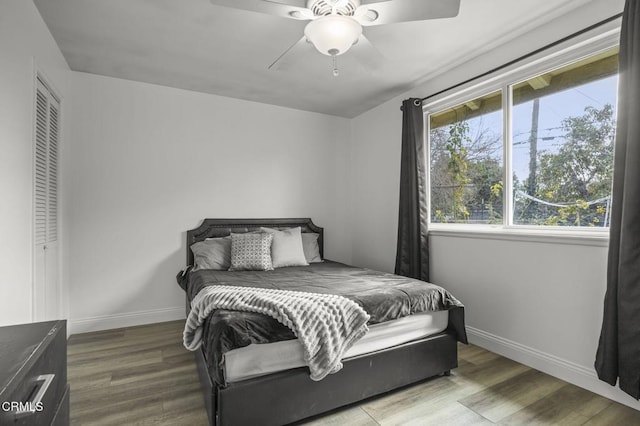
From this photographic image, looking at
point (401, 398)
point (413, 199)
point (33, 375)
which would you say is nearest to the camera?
point (33, 375)

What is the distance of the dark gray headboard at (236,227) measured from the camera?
11.9ft

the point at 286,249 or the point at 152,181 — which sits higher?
the point at 152,181

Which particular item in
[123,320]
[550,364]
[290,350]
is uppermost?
[290,350]

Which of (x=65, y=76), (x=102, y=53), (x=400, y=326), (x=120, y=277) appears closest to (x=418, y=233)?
(x=400, y=326)

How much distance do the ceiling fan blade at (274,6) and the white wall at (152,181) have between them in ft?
7.30

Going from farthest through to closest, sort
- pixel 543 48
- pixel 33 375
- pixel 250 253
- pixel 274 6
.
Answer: pixel 250 253, pixel 543 48, pixel 274 6, pixel 33 375

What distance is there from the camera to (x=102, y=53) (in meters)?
2.84

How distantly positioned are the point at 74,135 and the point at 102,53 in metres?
0.87


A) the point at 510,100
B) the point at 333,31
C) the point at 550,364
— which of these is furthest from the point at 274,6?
the point at 550,364

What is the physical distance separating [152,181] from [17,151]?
60.8 inches

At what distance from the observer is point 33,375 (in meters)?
0.82

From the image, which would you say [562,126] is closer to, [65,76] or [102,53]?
[102,53]

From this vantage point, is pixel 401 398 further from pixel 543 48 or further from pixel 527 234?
pixel 543 48

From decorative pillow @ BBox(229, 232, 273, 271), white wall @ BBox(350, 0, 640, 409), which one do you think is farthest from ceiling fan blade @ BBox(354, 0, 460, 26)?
decorative pillow @ BBox(229, 232, 273, 271)
